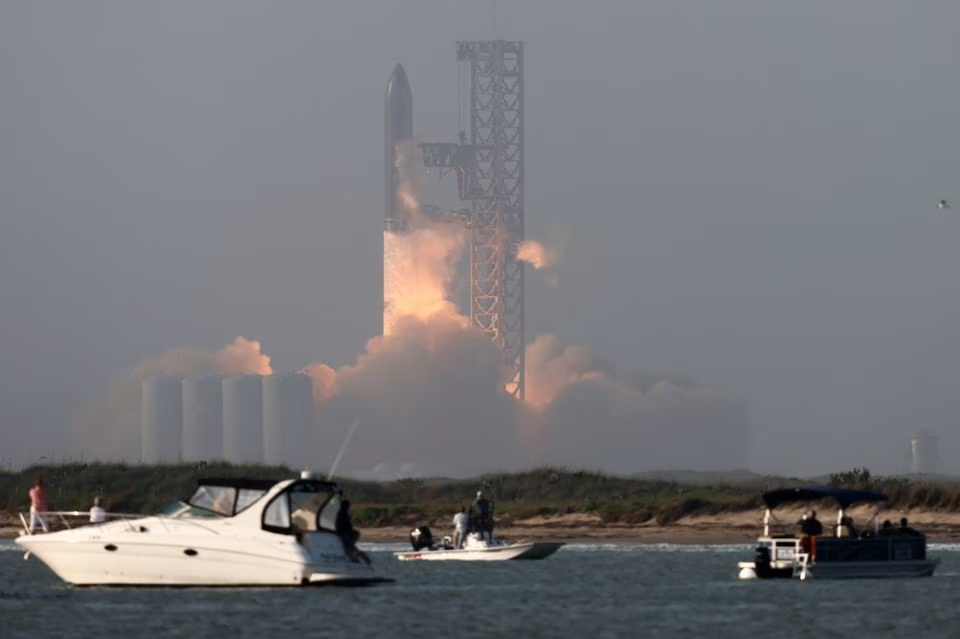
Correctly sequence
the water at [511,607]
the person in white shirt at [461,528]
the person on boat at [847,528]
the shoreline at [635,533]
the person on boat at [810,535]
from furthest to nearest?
the shoreline at [635,533], the person in white shirt at [461,528], the person on boat at [847,528], the person on boat at [810,535], the water at [511,607]

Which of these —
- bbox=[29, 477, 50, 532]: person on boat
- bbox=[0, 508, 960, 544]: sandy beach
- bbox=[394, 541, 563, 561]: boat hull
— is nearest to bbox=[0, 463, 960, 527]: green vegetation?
bbox=[0, 508, 960, 544]: sandy beach

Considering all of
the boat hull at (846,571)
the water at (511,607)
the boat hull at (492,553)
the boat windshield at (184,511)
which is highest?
the boat windshield at (184,511)

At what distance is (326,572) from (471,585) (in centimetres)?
957

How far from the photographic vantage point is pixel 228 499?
264 ft

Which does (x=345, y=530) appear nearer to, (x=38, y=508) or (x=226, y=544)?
(x=226, y=544)

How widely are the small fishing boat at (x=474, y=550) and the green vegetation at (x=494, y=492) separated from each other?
85.7ft

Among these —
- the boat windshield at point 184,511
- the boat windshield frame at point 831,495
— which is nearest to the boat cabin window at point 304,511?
the boat windshield at point 184,511

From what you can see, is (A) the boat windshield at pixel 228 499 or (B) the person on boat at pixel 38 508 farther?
(B) the person on boat at pixel 38 508

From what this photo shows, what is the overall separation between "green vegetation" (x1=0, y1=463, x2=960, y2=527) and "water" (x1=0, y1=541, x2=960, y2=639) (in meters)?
29.7

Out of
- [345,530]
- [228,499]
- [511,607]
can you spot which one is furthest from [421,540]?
[511,607]

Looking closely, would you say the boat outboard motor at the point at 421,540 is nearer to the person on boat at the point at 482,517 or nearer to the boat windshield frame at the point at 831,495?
the person on boat at the point at 482,517

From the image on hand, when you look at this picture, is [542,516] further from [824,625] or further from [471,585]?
[824,625]

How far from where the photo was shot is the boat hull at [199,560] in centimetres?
8000

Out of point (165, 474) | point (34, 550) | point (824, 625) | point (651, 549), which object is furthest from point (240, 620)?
point (165, 474)
